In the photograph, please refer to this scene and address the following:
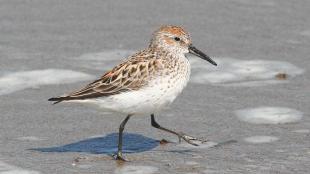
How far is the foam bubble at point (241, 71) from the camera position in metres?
10.2

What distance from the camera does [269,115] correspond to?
9.16 meters

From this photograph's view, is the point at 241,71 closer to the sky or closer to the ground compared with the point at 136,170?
closer to the sky

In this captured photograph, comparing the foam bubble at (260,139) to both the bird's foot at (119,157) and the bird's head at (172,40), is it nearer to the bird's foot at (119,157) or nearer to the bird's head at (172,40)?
the bird's head at (172,40)

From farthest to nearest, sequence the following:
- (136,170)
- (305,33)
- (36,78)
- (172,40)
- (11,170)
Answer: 1. (305,33)
2. (36,78)
3. (172,40)
4. (136,170)
5. (11,170)

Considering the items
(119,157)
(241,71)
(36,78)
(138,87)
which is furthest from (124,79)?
(241,71)

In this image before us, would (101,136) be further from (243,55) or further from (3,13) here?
(3,13)

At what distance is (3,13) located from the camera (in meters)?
12.1

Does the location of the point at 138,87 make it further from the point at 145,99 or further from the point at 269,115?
the point at 269,115

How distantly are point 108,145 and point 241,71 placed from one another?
2.68m

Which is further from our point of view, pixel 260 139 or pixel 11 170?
pixel 260 139

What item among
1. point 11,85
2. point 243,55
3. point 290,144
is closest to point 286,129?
point 290,144

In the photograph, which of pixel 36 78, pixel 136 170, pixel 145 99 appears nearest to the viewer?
pixel 136 170

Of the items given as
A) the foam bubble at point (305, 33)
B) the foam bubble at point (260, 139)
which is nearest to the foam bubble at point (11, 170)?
the foam bubble at point (260, 139)

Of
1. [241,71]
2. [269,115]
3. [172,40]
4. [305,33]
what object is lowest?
[269,115]
